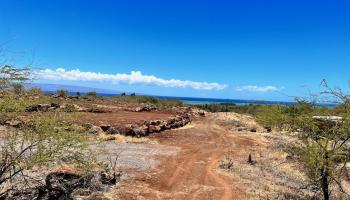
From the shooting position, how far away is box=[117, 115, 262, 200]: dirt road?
19.0 metres

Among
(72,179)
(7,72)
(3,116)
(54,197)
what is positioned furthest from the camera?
(72,179)

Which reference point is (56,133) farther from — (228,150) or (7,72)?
(228,150)

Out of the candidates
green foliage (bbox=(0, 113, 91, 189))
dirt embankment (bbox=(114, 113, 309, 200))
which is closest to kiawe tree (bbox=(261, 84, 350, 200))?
dirt embankment (bbox=(114, 113, 309, 200))

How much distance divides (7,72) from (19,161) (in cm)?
314

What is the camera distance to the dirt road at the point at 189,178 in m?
19.0

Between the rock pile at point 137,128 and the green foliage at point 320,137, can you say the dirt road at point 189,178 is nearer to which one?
the rock pile at point 137,128

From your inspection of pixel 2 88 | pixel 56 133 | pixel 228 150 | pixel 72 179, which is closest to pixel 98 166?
pixel 72 179

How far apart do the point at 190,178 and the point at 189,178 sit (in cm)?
5

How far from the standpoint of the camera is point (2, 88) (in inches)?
481

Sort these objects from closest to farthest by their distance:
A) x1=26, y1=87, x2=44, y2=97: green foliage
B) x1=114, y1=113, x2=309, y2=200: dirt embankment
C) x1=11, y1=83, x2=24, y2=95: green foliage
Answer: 1. x1=11, y1=83, x2=24, y2=95: green foliage
2. x1=26, y1=87, x2=44, y2=97: green foliage
3. x1=114, y1=113, x2=309, y2=200: dirt embankment

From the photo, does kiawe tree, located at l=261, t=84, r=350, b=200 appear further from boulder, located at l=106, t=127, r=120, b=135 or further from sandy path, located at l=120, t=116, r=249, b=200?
boulder, located at l=106, t=127, r=120, b=135

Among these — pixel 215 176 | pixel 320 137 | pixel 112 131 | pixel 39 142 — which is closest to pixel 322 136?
pixel 320 137

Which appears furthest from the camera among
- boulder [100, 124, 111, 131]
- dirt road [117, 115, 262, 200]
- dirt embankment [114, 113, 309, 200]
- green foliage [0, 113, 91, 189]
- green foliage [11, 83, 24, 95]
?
boulder [100, 124, 111, 131]

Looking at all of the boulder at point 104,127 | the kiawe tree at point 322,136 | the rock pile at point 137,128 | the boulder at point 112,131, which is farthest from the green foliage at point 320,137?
the boulder at point 104,127
